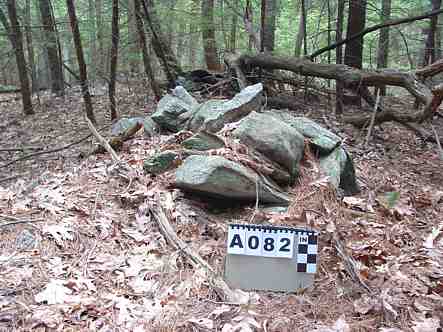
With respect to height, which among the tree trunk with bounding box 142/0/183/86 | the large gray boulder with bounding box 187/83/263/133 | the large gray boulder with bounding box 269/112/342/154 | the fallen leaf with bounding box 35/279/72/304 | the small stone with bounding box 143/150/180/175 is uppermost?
the tree trunk with bounding box 142/0/183/86

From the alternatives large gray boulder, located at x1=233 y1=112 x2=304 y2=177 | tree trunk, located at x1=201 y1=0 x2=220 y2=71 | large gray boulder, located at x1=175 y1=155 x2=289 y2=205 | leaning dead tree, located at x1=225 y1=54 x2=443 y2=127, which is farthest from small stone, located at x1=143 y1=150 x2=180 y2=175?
tree trunk, located at x1=201 y1=0 x2=220 y2=71

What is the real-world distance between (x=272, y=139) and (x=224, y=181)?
3.10 ft

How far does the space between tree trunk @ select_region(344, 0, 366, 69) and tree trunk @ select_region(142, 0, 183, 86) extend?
4.17m

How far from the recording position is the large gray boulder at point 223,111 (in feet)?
17.8

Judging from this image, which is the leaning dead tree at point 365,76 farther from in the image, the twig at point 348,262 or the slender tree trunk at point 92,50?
the slender tree trunk at point 92,50

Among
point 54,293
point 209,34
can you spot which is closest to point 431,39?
point 209,34

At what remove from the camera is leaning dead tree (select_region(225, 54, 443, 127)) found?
6636 mm

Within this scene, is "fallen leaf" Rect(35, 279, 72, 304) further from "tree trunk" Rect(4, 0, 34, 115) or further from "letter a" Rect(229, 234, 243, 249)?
"tree trunk" Rect(4, 0, 34, 115)

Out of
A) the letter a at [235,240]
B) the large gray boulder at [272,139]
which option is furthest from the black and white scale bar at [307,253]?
the large gray boulder at [272,139]

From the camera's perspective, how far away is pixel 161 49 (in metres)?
9.42

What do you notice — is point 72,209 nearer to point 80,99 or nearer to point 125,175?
point 125,175

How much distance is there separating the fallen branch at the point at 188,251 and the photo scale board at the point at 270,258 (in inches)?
4.3

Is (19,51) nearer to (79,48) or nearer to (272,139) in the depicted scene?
(79,48)

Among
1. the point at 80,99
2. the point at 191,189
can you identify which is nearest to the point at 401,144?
the point at 191,189
